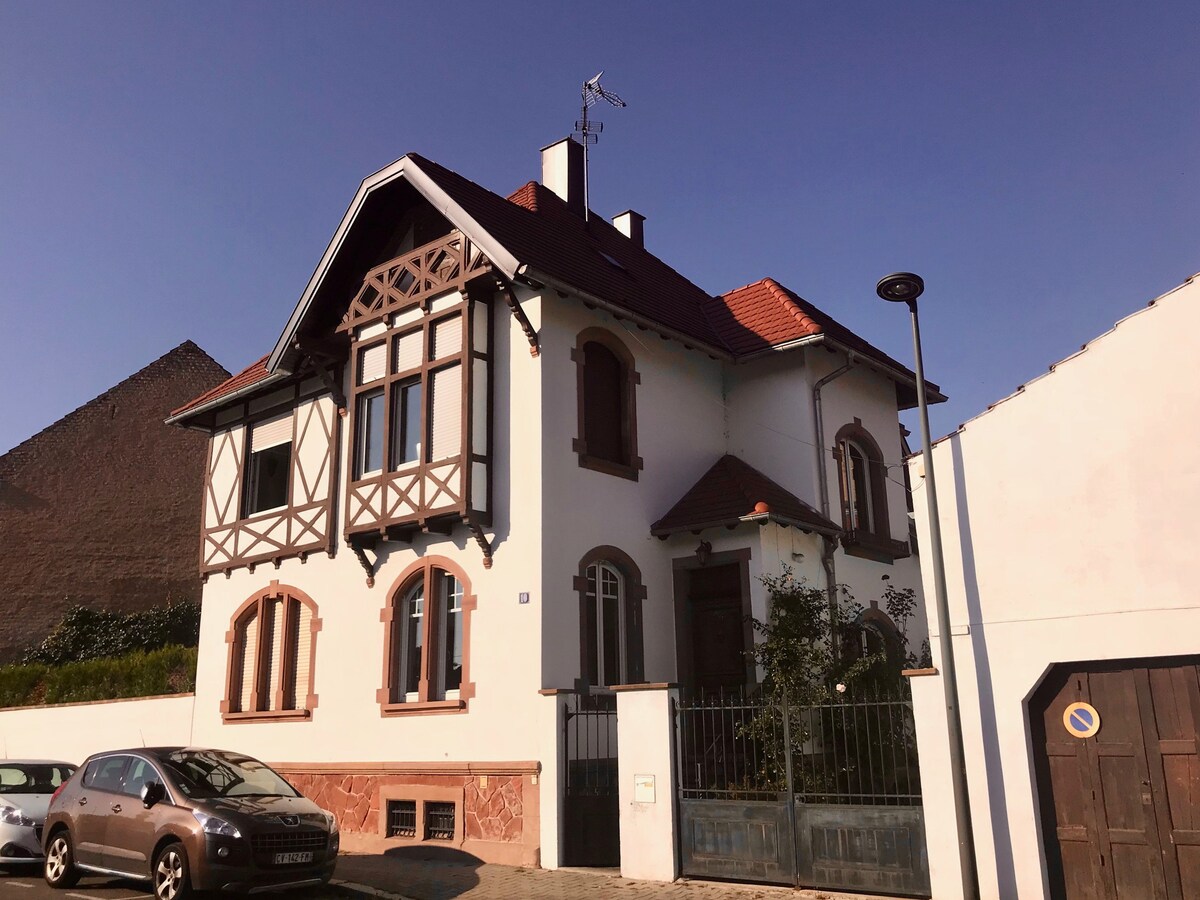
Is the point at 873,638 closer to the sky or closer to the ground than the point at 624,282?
closer to the ground

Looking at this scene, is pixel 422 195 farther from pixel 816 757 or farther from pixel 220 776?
pixel 816 757

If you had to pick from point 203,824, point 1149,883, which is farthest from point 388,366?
point 1149,883

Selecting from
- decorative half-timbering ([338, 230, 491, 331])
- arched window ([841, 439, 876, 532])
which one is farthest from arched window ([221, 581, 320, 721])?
arched window ([841, 439, 876, 532])

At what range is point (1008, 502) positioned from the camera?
9.72 meters

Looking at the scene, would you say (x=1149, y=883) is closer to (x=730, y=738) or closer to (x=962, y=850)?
(x=962, y=850)

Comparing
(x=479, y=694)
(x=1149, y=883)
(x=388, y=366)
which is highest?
(x=388, y=366)

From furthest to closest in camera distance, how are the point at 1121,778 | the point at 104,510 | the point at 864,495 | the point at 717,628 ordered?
the point at 104,510 → the point at 864,495 → the point at 717,628 → the point at 1121,778

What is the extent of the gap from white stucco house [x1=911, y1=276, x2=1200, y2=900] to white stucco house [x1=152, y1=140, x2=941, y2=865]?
419 cm

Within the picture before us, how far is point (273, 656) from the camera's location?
58.8 ft

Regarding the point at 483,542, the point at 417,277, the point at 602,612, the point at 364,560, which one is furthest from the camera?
the point at 417,277

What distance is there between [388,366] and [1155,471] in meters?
10.9

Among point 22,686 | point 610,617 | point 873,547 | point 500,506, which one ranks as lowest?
point 22,686

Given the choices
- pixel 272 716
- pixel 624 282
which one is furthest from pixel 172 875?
pixel 624 282

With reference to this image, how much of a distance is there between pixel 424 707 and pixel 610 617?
115 inches
